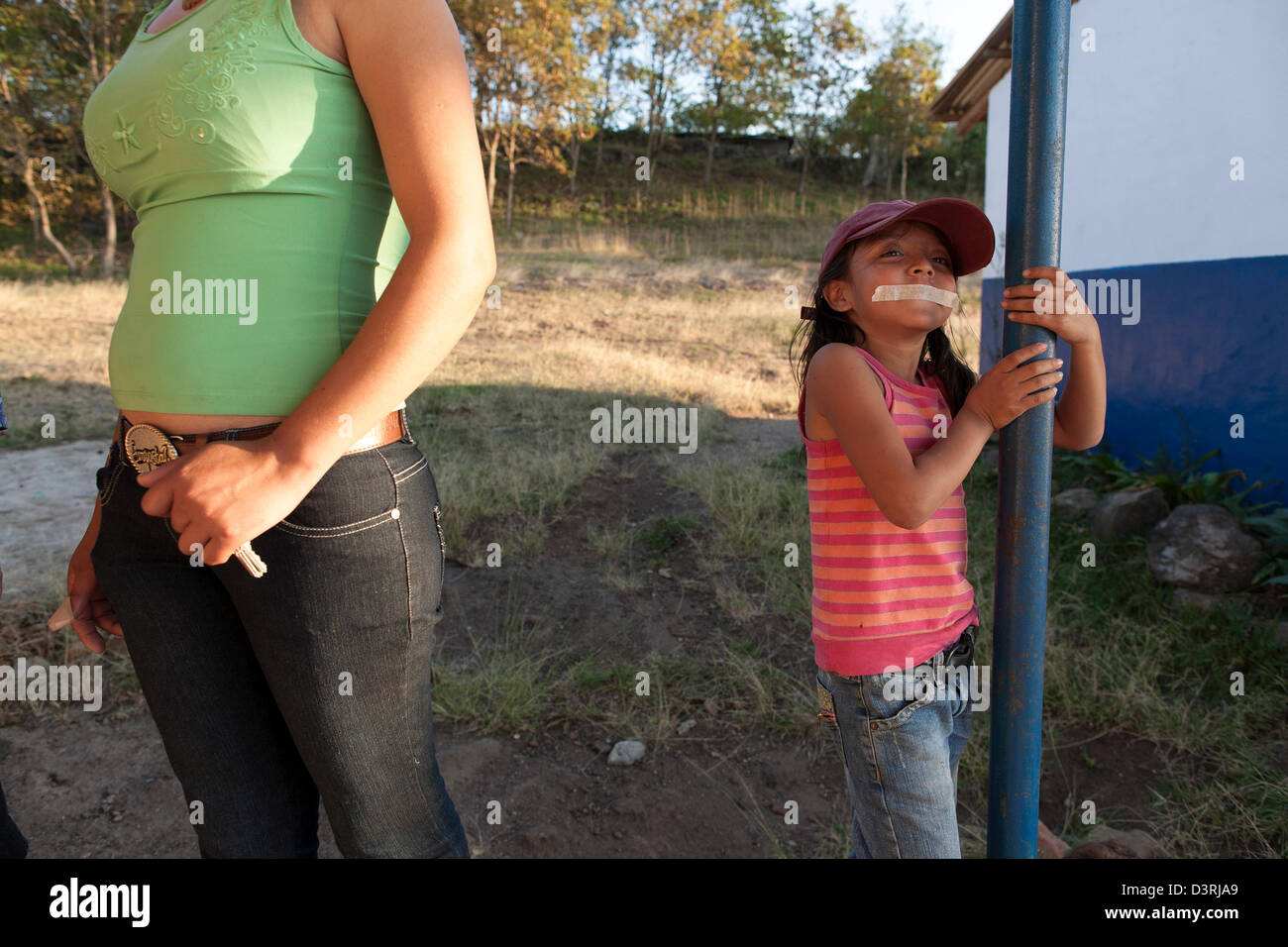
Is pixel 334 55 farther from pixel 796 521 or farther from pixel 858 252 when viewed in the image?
pixel 796 521

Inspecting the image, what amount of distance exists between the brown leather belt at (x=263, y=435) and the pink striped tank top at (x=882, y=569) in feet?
2.15

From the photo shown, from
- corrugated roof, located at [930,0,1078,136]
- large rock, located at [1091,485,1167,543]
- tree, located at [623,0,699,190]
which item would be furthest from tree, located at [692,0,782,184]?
large rock, located at [1091,485,1167,543]

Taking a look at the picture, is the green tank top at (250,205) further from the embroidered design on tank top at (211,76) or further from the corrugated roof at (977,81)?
the corrugated roof at (977,81)

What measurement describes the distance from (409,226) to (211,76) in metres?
0.29

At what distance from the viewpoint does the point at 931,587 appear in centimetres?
141

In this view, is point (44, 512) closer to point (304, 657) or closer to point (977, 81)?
point (304, 657)

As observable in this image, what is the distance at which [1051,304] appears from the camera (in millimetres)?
1173

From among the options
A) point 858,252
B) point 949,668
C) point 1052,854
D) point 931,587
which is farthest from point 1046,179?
point 1052,854

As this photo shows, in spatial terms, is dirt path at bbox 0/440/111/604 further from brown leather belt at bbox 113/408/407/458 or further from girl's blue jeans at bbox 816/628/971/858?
girl's blue jeans at bbox 816/628/971/858

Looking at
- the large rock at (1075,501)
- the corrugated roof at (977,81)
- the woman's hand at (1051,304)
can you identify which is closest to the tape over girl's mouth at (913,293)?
the woman's hand at (1051,304)

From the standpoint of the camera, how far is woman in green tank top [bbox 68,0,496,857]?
99 centimetres

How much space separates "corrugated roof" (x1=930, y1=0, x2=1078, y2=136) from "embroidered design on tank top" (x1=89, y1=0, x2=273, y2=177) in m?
6.14

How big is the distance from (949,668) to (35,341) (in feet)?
35.1

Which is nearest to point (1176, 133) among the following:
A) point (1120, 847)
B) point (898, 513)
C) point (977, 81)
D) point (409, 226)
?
point (977, 81)
